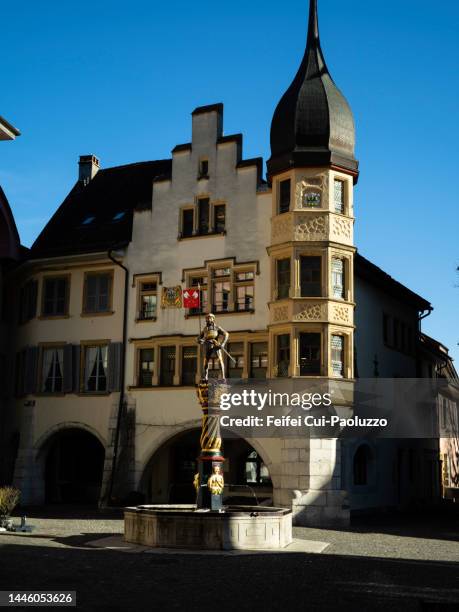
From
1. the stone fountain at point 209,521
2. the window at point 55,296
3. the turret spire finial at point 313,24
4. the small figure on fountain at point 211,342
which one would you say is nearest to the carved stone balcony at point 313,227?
the turret spire finial at point 313,24

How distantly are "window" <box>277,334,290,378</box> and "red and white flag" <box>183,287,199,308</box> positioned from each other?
3.77 meters

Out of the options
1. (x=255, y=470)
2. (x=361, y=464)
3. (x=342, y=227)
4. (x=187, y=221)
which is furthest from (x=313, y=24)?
(x=255, y=470)

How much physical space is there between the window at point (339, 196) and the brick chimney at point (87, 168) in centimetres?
1494

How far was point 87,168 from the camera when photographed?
4216 centimetres

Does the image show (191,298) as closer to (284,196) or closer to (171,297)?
(171,297)

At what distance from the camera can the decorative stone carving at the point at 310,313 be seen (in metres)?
29.8

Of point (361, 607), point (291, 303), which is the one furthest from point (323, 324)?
point (361, 607)

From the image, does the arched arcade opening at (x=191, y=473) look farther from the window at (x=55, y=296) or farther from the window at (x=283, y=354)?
the window at (x=55, y=296)

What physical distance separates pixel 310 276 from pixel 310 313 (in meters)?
1.36

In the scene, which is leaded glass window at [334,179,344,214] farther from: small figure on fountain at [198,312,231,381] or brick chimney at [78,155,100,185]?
brick chimney at [78,155,100,185]

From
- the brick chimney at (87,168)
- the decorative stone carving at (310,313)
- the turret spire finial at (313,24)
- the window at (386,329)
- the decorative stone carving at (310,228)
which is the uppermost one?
the turret spire finial at (313,24)

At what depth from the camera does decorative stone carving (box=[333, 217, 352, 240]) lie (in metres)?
30.6

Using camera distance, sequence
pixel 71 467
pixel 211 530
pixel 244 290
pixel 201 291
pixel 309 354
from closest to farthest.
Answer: pixel 211 530 < pixel 309 354 < pixel 244 290 < pixel 201 291 < pixel 71 467

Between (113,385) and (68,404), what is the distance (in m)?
2.18
